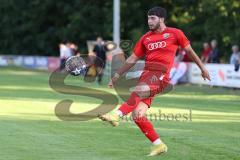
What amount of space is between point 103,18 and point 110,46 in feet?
86.5

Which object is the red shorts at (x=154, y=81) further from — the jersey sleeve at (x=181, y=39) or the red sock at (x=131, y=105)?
the jersey sleeve at (x=181, y=39)

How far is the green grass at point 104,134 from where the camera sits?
11602 millimetres

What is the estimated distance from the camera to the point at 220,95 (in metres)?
27.0

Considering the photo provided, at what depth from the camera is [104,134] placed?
14.2 metres

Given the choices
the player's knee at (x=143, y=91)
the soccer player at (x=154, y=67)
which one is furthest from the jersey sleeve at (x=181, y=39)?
the player's knee at (x=143, y=91)

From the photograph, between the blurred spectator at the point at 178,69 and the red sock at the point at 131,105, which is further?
the blurred spectator at the point at 178,69

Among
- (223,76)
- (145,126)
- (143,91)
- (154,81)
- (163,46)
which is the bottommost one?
(223,76)

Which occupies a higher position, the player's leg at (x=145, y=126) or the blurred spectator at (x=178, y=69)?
the player's leg at (x=145, y=126)

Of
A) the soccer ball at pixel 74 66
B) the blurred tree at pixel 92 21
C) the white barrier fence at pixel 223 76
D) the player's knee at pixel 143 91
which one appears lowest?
the blurred tree at pixel 92 21

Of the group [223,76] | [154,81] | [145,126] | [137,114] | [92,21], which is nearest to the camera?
[137,114]

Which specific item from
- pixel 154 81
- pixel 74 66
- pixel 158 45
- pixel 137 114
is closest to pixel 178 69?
pixel 74 66

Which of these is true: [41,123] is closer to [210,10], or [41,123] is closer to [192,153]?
[192,153]

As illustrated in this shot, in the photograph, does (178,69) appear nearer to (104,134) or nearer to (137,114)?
(104,134)

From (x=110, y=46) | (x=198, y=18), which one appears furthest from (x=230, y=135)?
(x=198, y=18)
